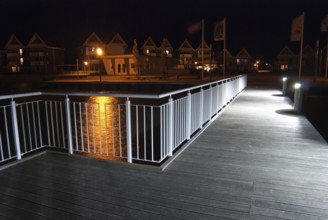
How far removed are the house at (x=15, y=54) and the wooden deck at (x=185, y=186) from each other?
245 feet

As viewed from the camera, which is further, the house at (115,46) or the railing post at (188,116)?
the house at (115,46)

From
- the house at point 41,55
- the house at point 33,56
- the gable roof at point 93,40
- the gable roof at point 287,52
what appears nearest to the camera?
the gable roof at point 93,40

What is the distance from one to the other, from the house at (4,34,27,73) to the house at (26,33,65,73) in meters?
2.07

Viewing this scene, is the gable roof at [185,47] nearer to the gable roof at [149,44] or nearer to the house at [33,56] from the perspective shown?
the gable roof at [149,44]

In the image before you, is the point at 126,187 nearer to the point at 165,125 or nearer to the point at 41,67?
the point at 165,125

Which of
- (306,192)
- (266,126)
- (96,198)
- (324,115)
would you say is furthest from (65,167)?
(324,115)

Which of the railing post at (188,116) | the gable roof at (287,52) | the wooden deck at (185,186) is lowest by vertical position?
the wooden deck at (185,186)

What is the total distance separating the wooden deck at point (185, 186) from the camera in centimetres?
308

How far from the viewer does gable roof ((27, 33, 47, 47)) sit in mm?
67200

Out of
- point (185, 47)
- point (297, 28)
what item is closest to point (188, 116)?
point (297, 28)

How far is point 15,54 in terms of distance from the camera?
230 ft

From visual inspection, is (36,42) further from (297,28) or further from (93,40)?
(297,28)

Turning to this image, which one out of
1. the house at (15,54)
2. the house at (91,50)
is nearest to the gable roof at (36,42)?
the house at (15,54)

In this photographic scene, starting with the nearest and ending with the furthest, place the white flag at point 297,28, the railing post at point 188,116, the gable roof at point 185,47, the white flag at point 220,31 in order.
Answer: the railing post at point 188,116, the white flag at point 297,28, the white flag at point 220,31, the gable roof at point 185,47
